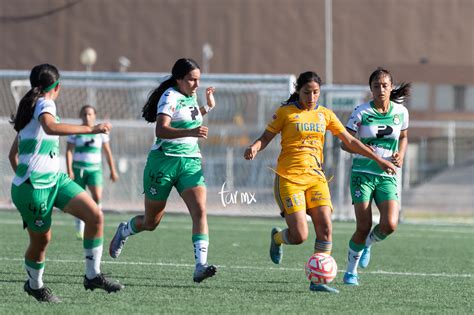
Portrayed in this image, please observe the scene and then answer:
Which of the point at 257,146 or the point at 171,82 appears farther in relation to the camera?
the point at 171,82

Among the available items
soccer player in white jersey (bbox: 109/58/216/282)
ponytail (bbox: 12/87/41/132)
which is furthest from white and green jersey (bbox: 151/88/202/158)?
ponytail (bbox: 12/87/41/132)

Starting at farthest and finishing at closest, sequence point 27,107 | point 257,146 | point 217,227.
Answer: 1. point 217,227
2. point 257,146
3. point 27,107

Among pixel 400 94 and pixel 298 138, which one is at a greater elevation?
A: pixel 400 94

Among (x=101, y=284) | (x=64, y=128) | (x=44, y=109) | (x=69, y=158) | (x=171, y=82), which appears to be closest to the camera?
(x=64, y=128)

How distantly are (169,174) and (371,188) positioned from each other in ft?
6.43

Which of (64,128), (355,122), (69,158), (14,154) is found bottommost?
(69,158)

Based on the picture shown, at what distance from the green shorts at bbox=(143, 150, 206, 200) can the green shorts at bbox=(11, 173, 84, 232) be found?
1.70 metres

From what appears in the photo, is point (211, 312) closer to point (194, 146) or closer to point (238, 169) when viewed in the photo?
point (194, 146)

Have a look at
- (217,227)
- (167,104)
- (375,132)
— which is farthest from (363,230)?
(217,227)

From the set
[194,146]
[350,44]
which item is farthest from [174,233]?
[350,44]

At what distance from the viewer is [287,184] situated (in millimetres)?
9562

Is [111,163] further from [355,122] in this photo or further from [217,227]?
[355,122]

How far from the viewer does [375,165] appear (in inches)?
396

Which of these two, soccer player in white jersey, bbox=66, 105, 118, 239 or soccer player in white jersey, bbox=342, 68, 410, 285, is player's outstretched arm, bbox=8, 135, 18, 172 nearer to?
soccer player in white jersey, bbox=342, 68, 410, 285
